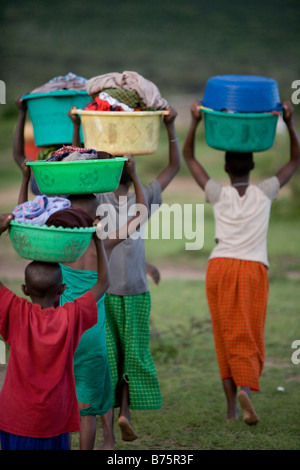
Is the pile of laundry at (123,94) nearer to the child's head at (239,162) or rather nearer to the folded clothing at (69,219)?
the child's head at (239,162)

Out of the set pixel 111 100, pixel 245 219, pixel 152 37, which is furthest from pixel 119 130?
pixel 152 37

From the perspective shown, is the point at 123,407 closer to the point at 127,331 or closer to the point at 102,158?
the point at 127,331

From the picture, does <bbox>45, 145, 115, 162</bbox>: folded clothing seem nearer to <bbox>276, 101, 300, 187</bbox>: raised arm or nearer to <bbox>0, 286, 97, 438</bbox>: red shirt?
<bbox>0, 286, 97, 438</bbox>: red shirt

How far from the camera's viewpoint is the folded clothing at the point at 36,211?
2.89 meters

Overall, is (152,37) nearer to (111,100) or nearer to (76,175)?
(111,100)

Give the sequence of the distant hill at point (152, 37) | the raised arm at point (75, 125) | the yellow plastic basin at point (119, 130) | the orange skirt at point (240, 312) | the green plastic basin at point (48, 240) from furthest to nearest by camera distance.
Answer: the distant hill at point (152, 37), the orange skirt at point (240, 312), the raised arm at point (75, 125), the yellow plastic basin at point (119, 130), the green plastic basin at point (48, 240)

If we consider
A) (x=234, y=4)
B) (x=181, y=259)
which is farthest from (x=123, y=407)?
(x=234, y=4)

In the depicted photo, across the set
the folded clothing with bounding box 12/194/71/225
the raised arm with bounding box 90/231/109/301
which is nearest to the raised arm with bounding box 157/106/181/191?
the raised arm with bounding box 90/231/109/301

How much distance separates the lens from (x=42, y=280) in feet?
9.62

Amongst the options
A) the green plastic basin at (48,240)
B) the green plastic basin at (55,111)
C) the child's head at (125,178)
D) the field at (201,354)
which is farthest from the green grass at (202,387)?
the green plastic basin at (55,111)

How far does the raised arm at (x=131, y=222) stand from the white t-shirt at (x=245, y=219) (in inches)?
32.4

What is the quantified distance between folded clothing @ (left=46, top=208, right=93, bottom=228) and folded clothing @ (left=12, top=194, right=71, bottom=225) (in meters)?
0.03

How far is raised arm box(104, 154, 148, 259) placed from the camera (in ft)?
11.6

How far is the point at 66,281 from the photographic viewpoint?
3.54 meters
